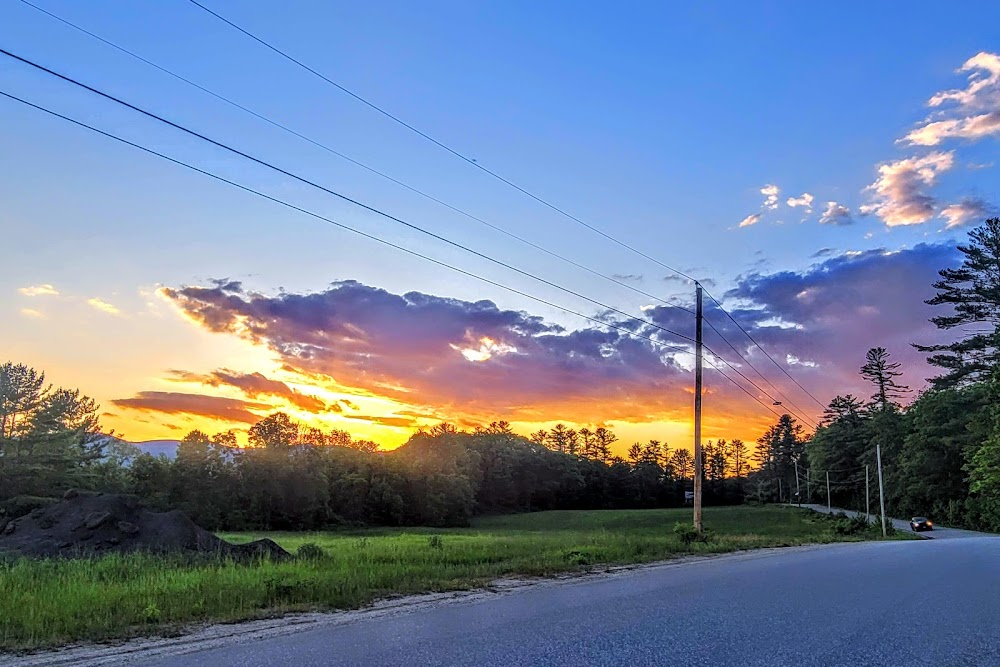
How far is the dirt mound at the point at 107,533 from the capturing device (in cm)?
2072

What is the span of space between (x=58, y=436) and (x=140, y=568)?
33.8 m

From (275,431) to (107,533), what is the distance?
67.9 metres

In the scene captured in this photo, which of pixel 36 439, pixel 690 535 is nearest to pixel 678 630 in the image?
pixel 690 535

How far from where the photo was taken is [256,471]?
67.2 m

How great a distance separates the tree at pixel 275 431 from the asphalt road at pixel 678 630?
77101 millimetres

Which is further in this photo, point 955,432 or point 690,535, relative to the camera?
point 955,432

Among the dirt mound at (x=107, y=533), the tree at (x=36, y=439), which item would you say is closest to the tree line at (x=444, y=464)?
the tree at (x=36, y=439)

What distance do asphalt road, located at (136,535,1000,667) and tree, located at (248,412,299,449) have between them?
7710cm

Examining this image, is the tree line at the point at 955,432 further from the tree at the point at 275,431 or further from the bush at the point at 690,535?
the tree at the point at 275,431

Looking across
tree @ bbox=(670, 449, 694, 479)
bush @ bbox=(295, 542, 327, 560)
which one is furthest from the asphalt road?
tree @ bbox=(670, 449, 694, 479)

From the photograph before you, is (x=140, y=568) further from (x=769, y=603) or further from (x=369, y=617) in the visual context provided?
(x=769, y=603)

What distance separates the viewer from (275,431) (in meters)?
87.6

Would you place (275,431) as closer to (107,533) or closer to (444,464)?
(444,464)

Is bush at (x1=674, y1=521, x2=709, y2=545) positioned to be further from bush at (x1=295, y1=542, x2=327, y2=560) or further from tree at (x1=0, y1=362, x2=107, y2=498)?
tree at (x1=0, y1=362, x2=107, y2=498)
